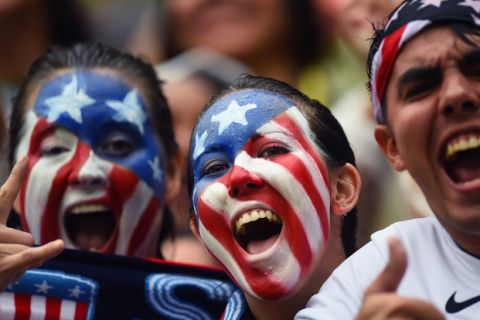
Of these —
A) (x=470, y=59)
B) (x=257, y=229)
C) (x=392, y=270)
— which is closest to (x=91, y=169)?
(x=257, y=229)

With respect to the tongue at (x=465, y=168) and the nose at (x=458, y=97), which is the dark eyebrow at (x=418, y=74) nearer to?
the nose at (x=458, y=97)

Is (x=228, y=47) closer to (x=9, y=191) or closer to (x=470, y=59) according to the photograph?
(x=9, y=191)

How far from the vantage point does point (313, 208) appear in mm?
2461

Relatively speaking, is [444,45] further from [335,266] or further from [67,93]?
[67,93]

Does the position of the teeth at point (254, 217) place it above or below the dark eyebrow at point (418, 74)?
below

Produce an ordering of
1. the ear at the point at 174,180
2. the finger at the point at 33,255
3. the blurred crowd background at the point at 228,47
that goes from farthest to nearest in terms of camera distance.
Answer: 1. the blurred crowd background at the point at 228,47
2. the ear at the point at 174,180
3. the finger at the point at 33,255

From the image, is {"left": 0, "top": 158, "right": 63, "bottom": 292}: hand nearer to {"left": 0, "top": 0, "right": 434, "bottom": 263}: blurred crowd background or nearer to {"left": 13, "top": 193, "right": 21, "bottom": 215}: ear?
{"left": 13, "top": 193, "right": 21, "bottom": 215}: ear

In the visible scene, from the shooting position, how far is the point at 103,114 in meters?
3.05

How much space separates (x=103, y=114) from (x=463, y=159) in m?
1.19

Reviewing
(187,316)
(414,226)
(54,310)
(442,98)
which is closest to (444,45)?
(442,98)

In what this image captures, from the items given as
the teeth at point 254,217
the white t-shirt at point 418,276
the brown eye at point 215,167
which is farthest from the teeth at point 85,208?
the white t-shirt at point 418,276

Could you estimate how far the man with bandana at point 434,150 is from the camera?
213cm

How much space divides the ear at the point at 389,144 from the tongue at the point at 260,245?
0.30 meters

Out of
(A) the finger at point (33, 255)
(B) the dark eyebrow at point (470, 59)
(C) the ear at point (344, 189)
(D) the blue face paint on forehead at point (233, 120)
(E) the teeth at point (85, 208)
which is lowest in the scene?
(A) the finger at point (33, 255)
